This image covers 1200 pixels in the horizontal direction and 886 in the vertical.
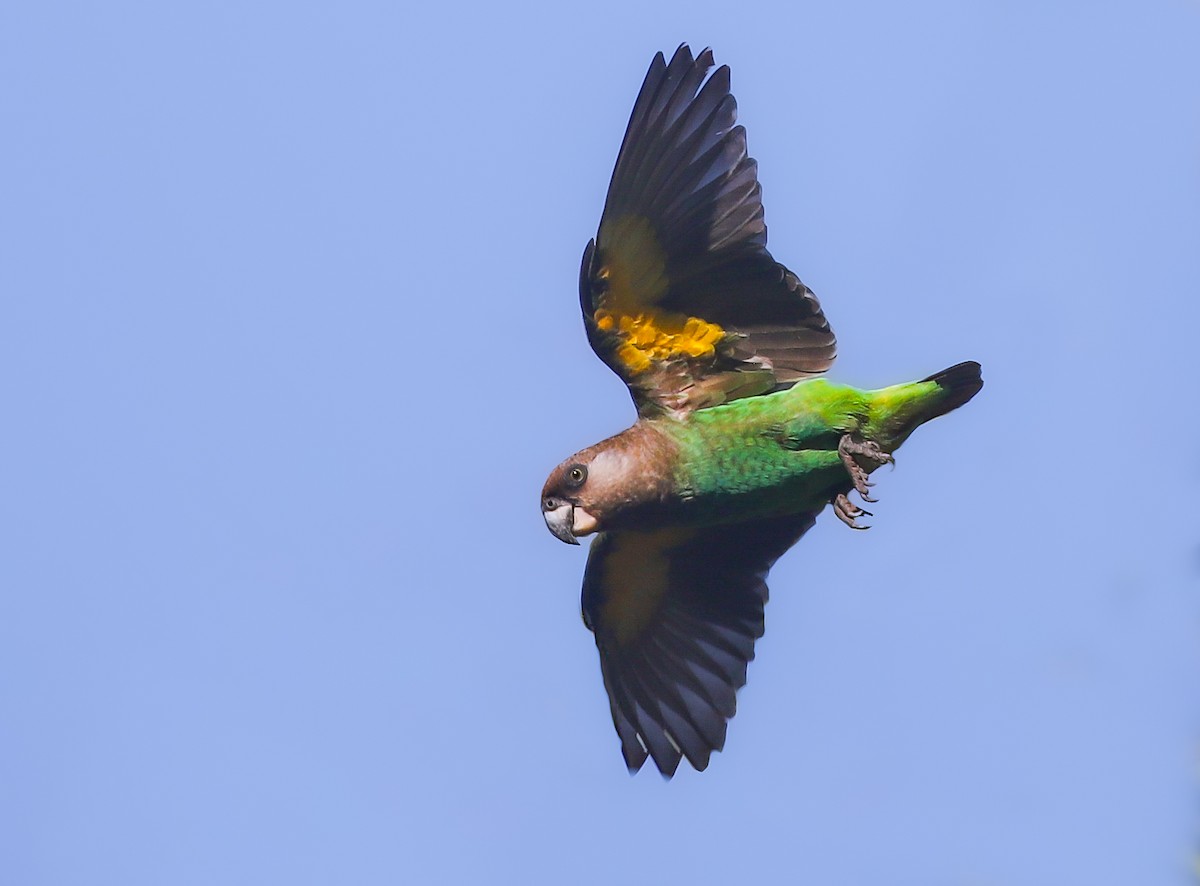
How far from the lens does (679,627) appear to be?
11.7m

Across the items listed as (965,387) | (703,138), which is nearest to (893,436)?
(965,387)

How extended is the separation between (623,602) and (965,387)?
8.14 ft

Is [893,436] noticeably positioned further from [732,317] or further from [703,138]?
[703,138]

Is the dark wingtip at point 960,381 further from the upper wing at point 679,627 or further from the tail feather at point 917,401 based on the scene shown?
the upper wing at point 679,627

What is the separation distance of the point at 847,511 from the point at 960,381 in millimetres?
959

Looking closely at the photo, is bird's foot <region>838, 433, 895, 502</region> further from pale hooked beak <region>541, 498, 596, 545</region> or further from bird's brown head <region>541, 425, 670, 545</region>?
pale hooked beak <region>541, 498, 596, 545</region>

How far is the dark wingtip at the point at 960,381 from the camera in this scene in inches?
412

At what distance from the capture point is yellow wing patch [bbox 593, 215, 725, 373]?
10633 millimetres

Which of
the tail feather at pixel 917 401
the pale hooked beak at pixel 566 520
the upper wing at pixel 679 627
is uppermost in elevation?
the tail feather at pixel 917 401

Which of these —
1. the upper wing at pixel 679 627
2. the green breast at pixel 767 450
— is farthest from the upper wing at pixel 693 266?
the upper wing at pixel 679 627

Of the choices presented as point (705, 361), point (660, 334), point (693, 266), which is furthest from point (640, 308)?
point (705, 361)

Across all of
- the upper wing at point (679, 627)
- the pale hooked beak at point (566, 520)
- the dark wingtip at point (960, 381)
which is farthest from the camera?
the upper wing at point (679, 627)

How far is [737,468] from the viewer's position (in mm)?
10641

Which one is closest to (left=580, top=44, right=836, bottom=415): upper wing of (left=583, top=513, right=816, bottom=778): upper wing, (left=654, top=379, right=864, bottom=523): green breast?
(left=654, top=379, right=864, bottom=523): green breast
